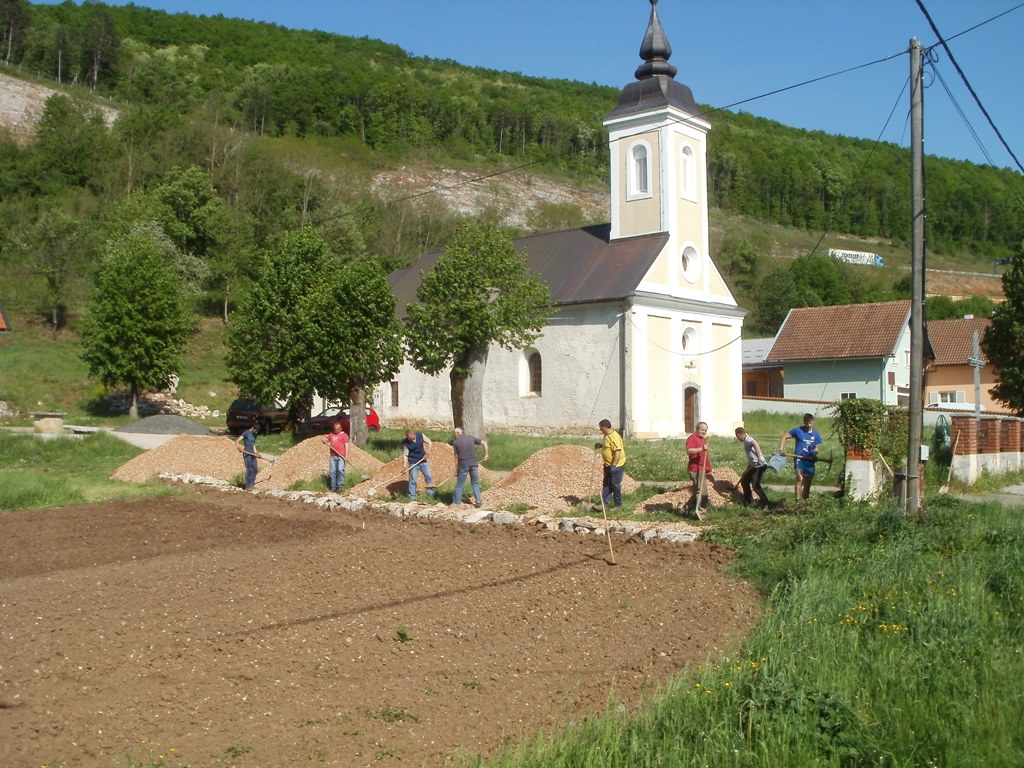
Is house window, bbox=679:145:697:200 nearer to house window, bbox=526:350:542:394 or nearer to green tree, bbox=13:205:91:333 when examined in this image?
house window, bbox=526:350:542:394

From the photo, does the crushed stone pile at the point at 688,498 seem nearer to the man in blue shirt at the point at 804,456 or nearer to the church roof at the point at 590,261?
the man in blue shirt at the point at 804,456

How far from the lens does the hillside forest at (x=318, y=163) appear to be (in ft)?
195

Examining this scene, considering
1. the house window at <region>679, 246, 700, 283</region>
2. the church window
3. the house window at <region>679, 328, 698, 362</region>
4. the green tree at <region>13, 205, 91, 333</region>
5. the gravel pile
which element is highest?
the green tree at <region>13, 205, 91, 333</region>

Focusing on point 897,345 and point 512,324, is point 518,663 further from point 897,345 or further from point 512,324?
point 897,345

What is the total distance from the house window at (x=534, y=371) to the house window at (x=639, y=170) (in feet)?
23.9

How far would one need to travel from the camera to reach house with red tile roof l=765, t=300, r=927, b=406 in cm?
4947

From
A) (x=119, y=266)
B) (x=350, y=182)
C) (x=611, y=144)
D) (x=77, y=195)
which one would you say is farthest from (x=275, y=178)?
(x=611, y=144)

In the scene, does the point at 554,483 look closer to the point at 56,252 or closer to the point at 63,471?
the point at 63,471

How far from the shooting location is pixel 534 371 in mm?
38188

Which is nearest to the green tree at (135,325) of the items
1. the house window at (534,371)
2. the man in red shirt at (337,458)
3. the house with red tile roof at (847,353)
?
the house window at (534,371)

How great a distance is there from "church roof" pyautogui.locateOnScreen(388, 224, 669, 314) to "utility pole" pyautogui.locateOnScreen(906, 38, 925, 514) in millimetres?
20879

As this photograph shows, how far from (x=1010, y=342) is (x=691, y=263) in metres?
12.0

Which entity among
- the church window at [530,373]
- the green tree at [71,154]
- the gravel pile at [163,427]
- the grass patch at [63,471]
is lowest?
the grass patch at [63,471]

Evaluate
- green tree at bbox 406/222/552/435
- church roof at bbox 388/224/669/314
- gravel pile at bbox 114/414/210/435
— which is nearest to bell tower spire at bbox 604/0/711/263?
church roof at bbox 388/224/669/314
